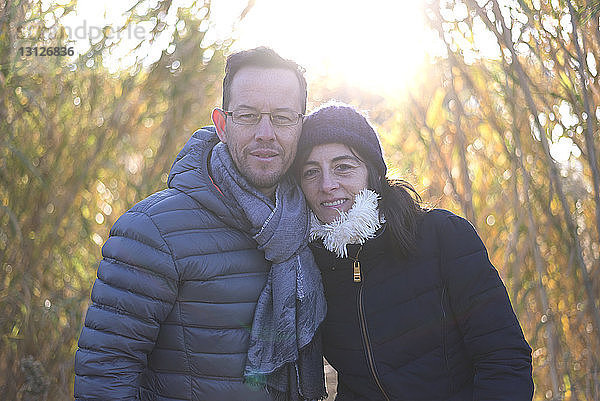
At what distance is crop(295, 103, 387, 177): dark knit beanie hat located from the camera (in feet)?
5.60

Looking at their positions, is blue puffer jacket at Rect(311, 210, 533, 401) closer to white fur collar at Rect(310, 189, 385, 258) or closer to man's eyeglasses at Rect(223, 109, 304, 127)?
white fur collar at Rect(310, 189, 385, 258)

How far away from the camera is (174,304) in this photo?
5.12 feet

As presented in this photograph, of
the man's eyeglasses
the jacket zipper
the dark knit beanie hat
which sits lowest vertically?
the jacket zipper

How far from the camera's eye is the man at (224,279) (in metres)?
1.48

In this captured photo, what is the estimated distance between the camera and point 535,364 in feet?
7.75

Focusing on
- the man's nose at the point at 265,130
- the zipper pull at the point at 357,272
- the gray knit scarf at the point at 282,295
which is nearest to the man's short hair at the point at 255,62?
the man's nose at the point at 265,130

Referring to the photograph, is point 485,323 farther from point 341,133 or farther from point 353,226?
point 341,133

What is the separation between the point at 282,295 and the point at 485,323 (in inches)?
19.2

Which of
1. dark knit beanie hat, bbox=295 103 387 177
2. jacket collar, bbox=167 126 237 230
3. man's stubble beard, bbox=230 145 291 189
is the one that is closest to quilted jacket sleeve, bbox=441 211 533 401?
dark knit beanie hat, bbox=295 103 387 177

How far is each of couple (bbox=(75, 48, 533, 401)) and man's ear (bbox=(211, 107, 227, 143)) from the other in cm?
1

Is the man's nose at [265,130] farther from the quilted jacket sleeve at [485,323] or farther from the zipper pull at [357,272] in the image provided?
the quilted jacket sleeve at [485,323]

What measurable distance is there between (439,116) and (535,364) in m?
1.00

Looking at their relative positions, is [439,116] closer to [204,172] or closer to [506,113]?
[506,113]

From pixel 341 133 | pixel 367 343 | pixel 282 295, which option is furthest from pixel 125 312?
pixel 341 133
